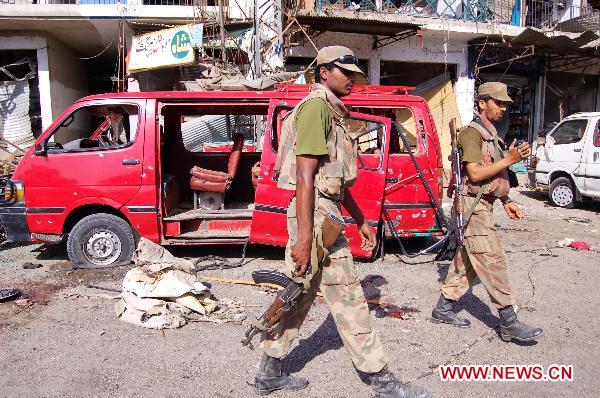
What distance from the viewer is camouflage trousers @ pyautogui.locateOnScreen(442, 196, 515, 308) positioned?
134 inches

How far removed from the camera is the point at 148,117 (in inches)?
208

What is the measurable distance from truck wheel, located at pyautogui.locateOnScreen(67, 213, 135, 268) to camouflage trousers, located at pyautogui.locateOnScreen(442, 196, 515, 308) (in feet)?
11.4

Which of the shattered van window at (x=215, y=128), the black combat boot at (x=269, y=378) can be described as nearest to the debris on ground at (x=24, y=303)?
the black combat boot at (x=269, y=378)

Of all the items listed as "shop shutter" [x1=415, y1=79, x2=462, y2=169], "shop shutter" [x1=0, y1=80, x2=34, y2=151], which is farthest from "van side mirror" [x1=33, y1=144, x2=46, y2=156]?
"shop shutter" [x1=415, y1=79, x2=462, y2=169]

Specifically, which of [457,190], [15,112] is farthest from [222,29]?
[457,190]

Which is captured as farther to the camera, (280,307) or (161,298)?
(161,298)

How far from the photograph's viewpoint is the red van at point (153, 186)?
516 centimetres

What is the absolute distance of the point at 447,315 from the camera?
379 centimetres

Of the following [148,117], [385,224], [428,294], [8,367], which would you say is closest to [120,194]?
[148,117]

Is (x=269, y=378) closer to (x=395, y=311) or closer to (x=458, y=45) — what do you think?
(x=395, y=311)

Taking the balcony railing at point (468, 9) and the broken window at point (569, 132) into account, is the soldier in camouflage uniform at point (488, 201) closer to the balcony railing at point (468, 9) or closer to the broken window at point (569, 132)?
the broken window at point (569, 132)

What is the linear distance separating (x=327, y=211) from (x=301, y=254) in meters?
0.30

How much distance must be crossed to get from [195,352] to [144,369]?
373mm

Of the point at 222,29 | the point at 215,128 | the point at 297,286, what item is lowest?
the point at 297,286
